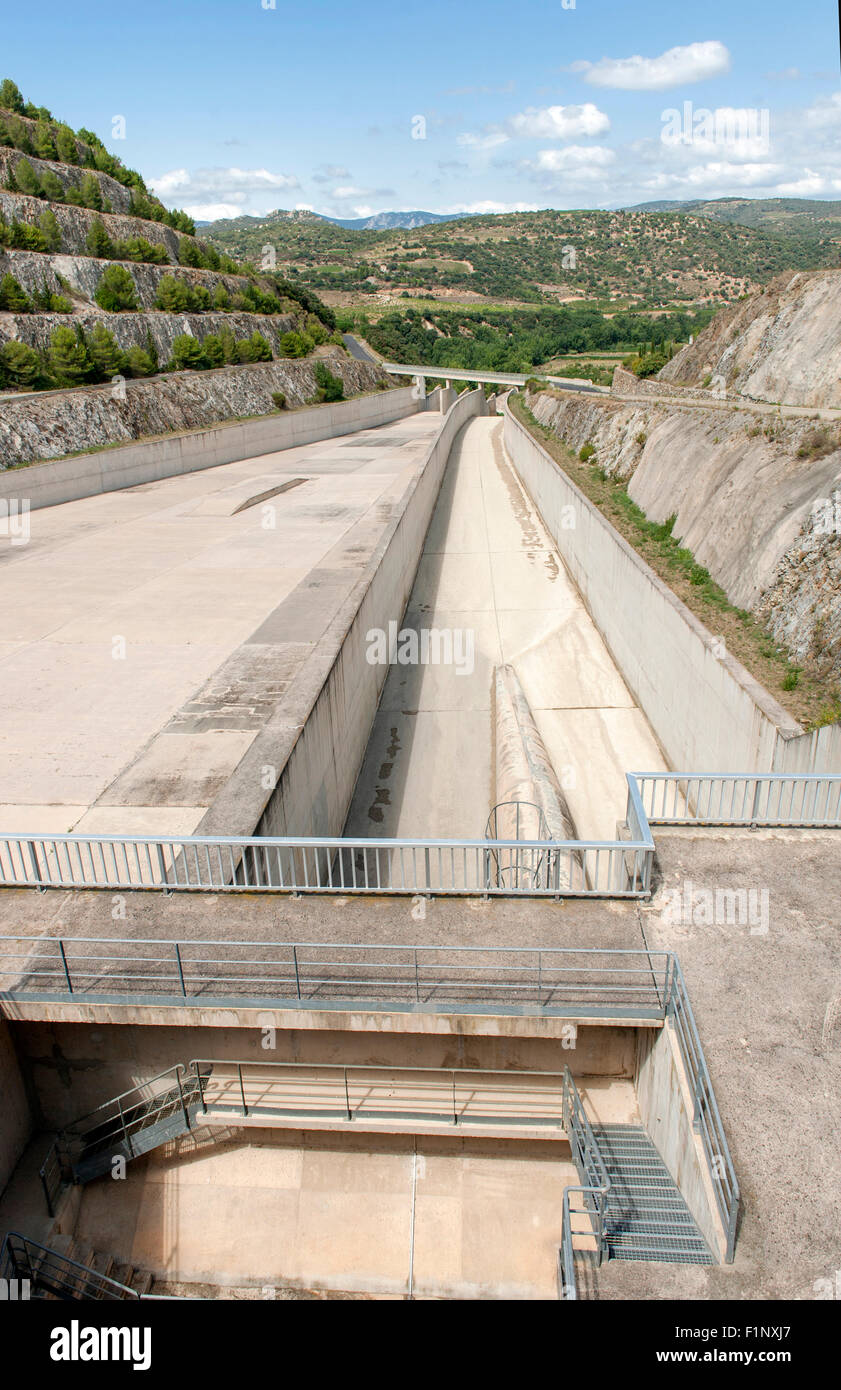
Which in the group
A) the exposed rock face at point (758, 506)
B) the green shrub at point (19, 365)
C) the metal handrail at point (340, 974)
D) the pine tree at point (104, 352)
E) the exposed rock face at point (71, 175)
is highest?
the exposed rock face at point (71, 175)

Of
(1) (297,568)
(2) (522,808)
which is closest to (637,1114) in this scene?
(2) (522,808)

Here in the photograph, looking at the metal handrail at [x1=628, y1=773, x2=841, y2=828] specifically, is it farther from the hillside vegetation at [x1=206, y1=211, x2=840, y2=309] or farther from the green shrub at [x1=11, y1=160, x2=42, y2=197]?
the hillside vegetation at [x1=206, y1=211, x2=840, y2=309]

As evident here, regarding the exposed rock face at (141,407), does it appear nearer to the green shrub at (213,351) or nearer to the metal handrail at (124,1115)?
the green shrub at (213,351)

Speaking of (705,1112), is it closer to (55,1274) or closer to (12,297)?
(55,1274)

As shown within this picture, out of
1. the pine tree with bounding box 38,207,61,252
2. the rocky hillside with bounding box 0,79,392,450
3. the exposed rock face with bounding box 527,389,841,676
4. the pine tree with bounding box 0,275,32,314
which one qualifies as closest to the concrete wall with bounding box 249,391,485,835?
the exposed rock face with bounding box 527,389,841,676

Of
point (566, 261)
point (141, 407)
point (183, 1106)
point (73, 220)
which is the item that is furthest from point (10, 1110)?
point (566, 261)

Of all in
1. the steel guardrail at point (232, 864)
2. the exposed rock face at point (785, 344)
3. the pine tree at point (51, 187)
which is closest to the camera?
the steel guardrail at point (232, 864)

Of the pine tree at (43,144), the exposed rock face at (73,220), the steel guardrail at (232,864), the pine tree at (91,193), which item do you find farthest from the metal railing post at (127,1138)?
the pine tree at (43,144)

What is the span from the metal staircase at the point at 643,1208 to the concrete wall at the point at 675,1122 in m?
0.07

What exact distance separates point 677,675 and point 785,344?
837 inches

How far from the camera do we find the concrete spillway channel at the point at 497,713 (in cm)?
1561

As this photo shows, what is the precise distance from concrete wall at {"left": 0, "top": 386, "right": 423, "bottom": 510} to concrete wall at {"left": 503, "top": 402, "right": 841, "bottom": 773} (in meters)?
15.7

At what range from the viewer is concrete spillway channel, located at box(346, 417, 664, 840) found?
15.6m

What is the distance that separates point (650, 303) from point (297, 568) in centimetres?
12742
